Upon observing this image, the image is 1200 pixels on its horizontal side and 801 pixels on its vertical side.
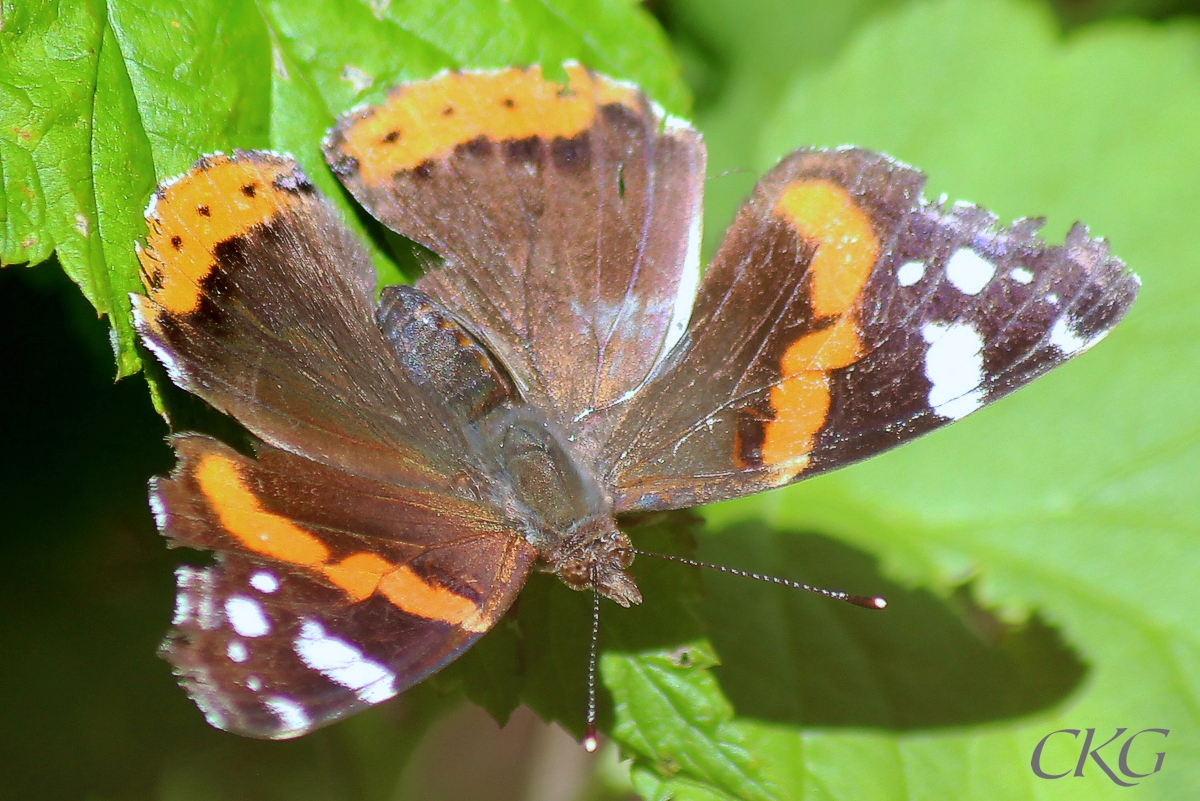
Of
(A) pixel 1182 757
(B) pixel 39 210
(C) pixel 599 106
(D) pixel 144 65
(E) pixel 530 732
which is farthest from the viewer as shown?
(E) pixel 530 732

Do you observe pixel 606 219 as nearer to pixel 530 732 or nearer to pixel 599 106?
pixel 599 106

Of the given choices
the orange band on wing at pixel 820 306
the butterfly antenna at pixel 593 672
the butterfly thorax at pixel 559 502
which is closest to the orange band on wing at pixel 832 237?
the orange band on wing at pixel 820 306

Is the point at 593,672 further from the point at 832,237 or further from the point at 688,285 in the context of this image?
the point at 832,237

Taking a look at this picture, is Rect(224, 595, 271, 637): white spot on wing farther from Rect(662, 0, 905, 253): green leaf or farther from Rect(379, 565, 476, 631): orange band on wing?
Rect(662, 0, 905, 253): green leaf

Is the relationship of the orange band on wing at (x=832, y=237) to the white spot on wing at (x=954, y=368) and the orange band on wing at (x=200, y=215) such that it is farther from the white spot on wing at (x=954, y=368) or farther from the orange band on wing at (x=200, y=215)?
the orange band on wing at (x=200, y=215)

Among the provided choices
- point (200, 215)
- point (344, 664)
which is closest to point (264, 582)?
point (344, 664)

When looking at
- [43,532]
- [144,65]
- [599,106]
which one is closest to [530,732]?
[43,532]
